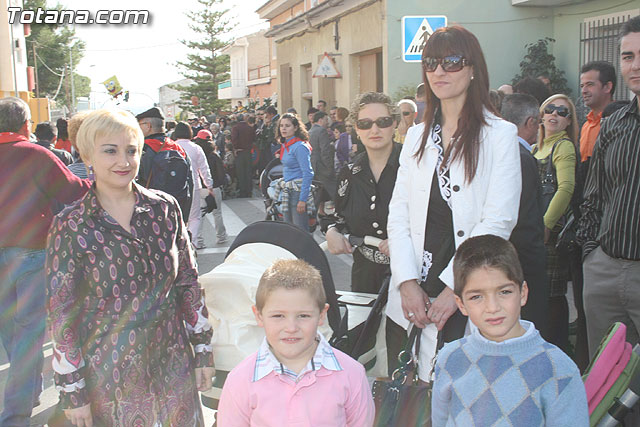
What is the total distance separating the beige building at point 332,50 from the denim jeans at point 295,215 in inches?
291

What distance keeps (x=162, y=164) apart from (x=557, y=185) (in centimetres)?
401

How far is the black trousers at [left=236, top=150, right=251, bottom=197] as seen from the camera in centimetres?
1589

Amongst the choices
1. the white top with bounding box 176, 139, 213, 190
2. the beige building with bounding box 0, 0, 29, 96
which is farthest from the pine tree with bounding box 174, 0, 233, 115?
the white top with bounding box 176, 139, 213, 190

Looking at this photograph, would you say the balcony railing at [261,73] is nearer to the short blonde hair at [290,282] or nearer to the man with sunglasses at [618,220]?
the man with sunglasses at [618,220]

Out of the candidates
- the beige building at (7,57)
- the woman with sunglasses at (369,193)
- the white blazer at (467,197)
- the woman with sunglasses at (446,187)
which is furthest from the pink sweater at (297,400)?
the beige building at (7,57)

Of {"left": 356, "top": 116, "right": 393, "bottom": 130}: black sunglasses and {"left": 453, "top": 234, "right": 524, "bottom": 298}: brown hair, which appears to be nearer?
{"left": 453, "top": 234, "right": 524, "bottom": 298}: brown hair

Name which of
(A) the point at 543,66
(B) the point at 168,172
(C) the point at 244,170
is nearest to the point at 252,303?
(B) the point at 168,172

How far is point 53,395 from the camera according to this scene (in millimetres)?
4676

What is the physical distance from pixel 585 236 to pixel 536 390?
4.98 feet

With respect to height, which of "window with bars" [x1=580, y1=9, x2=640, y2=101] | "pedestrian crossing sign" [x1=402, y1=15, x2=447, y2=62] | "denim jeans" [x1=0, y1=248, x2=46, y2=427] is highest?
"window with bars" [x1=580, y1=9, x2=640, y2=101]

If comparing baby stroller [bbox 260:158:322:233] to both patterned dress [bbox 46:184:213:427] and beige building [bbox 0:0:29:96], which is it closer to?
patterned dress [bbox 46:184:213:427]

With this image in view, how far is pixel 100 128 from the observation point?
256 centimetres

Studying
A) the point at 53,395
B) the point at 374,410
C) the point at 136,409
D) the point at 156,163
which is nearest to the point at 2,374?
the point at 53,395

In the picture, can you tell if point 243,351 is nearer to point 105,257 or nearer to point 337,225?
point 105,257
